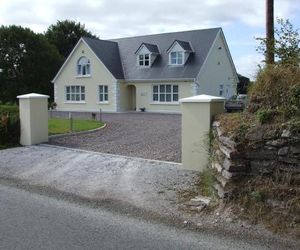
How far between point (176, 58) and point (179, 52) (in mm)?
590

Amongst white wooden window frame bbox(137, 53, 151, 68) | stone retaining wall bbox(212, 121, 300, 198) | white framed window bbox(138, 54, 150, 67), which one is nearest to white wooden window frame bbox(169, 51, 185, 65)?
white wooden window frame bbox(137, 53, 151, 68)

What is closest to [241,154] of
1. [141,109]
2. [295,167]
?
[295,167]

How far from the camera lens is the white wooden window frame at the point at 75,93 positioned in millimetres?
42500

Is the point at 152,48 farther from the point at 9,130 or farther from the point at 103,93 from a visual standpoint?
the point at 9,130

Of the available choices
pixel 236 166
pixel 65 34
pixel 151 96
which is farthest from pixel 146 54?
pixel 236 166

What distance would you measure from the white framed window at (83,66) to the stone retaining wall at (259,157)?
35384mm

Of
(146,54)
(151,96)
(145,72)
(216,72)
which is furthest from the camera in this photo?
(146,54)

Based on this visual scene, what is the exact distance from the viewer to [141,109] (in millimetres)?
38875

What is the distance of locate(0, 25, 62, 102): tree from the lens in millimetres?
49625

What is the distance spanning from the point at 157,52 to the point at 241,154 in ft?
110

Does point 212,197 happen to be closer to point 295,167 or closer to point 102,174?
point 295,167

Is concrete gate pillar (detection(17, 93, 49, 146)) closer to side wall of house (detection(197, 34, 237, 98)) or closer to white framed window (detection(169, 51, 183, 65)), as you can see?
side wall of house (detection(197, 34, 237, 98))

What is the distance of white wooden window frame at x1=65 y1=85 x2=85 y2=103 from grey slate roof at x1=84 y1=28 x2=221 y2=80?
4.10 meters

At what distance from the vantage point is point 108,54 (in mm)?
41625
